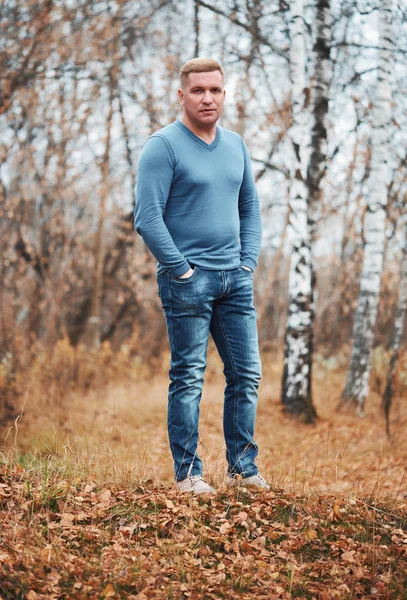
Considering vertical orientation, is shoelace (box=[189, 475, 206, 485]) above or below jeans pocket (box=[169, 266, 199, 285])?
below

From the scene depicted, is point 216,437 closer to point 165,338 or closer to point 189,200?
point 189,200

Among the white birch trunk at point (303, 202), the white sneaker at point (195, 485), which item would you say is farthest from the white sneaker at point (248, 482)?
the white birch trunk at point (303, 202)

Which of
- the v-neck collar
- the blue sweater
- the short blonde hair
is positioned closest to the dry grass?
the blue sweater

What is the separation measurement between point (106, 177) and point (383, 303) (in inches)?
223

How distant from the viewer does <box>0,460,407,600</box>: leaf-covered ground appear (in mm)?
2652

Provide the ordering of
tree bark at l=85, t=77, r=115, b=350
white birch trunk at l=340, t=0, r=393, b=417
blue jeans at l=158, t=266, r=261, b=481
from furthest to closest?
tree bark at l=85, t=77, r=115, b=350, white birch trunk at l=340, t=0, r=393, b=417, blue jeans at l=158, t=266, r=261, b=481

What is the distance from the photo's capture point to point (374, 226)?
7781 mm

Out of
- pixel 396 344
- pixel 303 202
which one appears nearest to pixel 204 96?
pixel 303 202

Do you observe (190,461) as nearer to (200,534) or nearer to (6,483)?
(200,534)

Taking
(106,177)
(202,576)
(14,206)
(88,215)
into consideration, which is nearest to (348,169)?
(106,177)

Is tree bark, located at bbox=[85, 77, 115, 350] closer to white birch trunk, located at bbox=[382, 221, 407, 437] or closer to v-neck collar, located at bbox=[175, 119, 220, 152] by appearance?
white birch trunk, located at bbox=[382, 221, 407, 437]

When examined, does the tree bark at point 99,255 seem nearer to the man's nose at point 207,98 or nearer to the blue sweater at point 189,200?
the blue sweater at point 189,200

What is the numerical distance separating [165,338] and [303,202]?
535cm

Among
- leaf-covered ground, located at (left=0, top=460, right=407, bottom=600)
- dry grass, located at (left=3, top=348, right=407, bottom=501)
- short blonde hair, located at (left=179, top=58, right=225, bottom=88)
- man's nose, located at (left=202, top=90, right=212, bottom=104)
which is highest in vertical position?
short blonde hair, located at (left=179, top=58, right=225, bottom=88)
